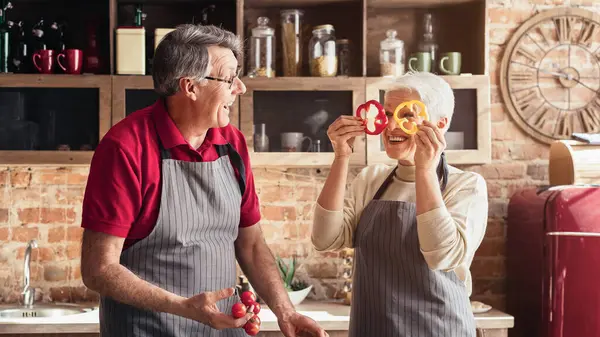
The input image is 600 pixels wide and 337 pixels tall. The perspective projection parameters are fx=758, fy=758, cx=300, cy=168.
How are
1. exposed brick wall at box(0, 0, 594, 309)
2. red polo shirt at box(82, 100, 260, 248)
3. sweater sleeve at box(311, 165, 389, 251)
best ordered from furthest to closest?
1. exposed brick wall at box(0, 0, 594, 309)
2. sweater sleeve at box(311, 165, 389, 251)
3. red polo shirt at box(82, 100, 260, 248)

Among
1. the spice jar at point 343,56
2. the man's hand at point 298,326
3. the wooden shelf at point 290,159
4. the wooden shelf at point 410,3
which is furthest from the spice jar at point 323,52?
the man's hand at point 298,326

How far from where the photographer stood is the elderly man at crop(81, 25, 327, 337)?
72.9 inches

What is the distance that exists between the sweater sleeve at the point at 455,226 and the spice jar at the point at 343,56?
1517 mm

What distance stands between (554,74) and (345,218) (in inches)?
80.6

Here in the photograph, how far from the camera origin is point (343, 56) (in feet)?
11.8

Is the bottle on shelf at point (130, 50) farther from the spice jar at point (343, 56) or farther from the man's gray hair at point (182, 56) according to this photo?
the man's gray hair at point (182, 56)

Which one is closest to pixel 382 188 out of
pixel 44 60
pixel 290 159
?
pixel 290 159

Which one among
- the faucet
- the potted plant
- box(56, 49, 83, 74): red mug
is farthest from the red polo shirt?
the faucet

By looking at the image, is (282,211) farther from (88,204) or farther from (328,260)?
(88,204)

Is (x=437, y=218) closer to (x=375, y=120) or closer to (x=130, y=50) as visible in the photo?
(x=375, y=120)

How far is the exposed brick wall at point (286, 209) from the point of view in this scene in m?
3.80

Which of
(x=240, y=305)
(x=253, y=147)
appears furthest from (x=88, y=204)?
(x=253, y=147)

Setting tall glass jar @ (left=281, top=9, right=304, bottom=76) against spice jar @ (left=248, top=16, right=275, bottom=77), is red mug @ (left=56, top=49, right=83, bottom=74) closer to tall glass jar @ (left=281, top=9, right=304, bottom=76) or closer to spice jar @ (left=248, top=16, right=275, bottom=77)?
spice jar @ (left=248, top=16, right=275, bottom=77)

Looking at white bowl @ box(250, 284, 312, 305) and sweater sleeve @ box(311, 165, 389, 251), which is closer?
sweater sleeve @ box(311, 165, 389, 251)
